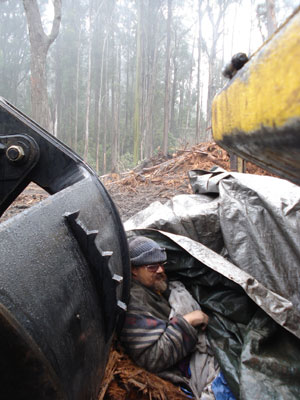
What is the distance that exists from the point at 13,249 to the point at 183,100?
1454 inches

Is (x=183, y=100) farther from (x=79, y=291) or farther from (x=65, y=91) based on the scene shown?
(x=79, y=291)

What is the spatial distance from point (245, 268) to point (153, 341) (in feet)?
3.05

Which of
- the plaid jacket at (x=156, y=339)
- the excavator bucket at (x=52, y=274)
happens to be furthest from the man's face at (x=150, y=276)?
the excavator bucket at (x=52, y=274)

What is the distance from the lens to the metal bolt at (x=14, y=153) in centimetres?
125

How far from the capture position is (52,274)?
80cm

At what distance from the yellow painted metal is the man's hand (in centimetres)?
148

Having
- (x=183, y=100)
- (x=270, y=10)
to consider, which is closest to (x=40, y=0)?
(x=183, y=100)

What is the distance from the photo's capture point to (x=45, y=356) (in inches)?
25.8

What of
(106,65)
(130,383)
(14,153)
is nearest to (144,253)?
(130,383)

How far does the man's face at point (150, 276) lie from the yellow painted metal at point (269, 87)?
1457mm

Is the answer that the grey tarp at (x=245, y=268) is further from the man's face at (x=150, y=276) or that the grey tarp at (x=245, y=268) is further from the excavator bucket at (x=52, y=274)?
the excavator bucket at (x=52, y=274)

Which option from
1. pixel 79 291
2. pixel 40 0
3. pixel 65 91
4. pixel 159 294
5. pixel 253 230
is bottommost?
pixel 159 294

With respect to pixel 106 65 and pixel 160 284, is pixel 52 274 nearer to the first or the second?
pixel 160 284

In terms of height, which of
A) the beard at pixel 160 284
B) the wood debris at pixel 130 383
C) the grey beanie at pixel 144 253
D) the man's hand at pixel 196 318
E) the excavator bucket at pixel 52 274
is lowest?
the wood debris at pixel 130 383
